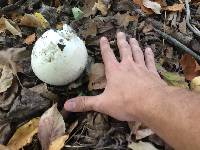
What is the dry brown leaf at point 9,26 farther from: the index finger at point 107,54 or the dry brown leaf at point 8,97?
the index finger at point 107,54

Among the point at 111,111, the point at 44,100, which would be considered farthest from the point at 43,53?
the point at 111,111

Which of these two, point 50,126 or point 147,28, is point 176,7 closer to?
point 147,28

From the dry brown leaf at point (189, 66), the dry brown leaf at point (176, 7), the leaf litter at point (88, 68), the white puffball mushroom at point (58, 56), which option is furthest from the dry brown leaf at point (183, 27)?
the white puffball mushroom at point (58, 56)

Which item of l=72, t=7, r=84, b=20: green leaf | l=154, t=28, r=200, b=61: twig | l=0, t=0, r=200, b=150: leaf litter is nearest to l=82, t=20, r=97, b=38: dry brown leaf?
l=0, t=0, r=200, b=150: leaf litter

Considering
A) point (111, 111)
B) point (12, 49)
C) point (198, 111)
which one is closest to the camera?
point (198, 111)

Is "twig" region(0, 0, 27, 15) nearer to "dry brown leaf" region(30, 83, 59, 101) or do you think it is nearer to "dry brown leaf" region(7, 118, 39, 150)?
"dry brown leaf" region(30, 83, 59, 101)

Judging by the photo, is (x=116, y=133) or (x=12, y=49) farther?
(x=12, y=49)

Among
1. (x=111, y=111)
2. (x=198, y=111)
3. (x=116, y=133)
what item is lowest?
(x=116, y=133)

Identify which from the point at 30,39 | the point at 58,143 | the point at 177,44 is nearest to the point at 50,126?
the point at 58,143

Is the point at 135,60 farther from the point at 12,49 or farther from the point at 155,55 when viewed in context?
the point at 12,49
